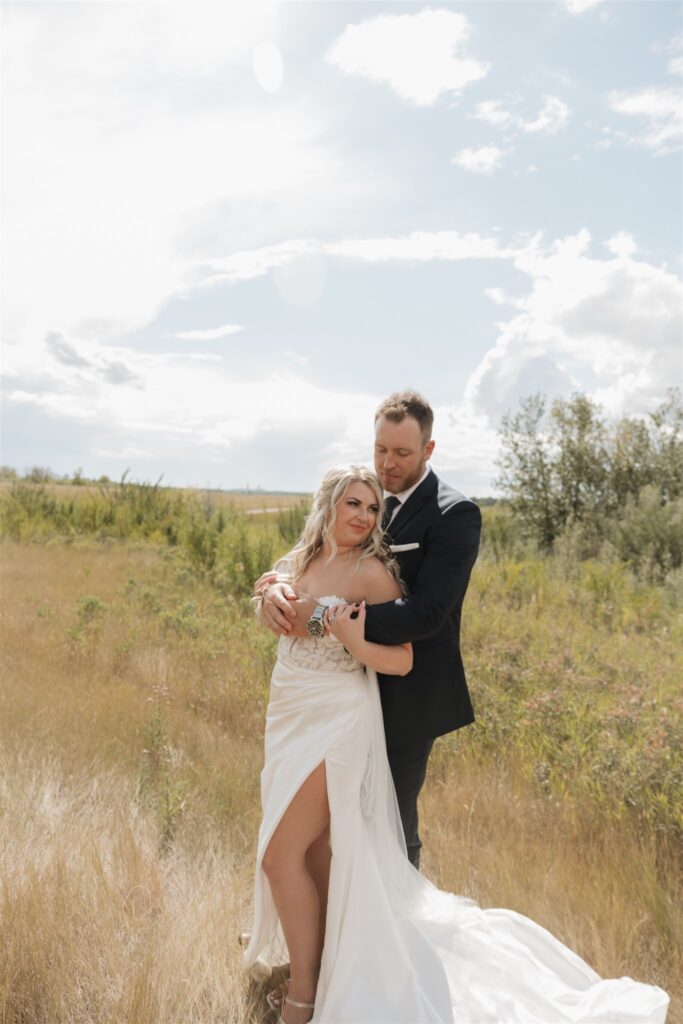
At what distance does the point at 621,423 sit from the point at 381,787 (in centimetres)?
1679

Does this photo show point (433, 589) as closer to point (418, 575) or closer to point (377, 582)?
point (418, 575)

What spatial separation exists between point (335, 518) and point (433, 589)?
0.48 meters

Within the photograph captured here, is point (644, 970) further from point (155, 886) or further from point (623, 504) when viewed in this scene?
point (623, 504)

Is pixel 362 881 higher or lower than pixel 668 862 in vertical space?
higher

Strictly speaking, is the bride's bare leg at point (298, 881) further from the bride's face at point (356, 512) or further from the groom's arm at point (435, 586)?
the bride's face at point (356, 512)

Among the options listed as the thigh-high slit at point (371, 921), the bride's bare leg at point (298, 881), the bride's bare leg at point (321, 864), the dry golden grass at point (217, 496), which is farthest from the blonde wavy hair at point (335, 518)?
the dry golden grass at point (217, 496)

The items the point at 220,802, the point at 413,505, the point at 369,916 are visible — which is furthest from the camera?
the point at 220,802

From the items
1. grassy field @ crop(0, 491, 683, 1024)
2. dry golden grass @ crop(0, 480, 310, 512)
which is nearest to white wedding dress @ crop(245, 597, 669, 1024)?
grassy field @ crop(0, 491, 683, 1024)

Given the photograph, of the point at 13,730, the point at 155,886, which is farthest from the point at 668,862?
the point at 13,730

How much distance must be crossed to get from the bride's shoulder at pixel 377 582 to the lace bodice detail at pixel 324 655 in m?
0.11

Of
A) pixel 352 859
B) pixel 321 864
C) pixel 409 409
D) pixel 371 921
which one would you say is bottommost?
pixel 371 921

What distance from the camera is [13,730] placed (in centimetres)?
574

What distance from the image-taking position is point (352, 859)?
2.91 meters

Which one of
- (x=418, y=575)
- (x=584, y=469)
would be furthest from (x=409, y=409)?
(x=584, y=469)
